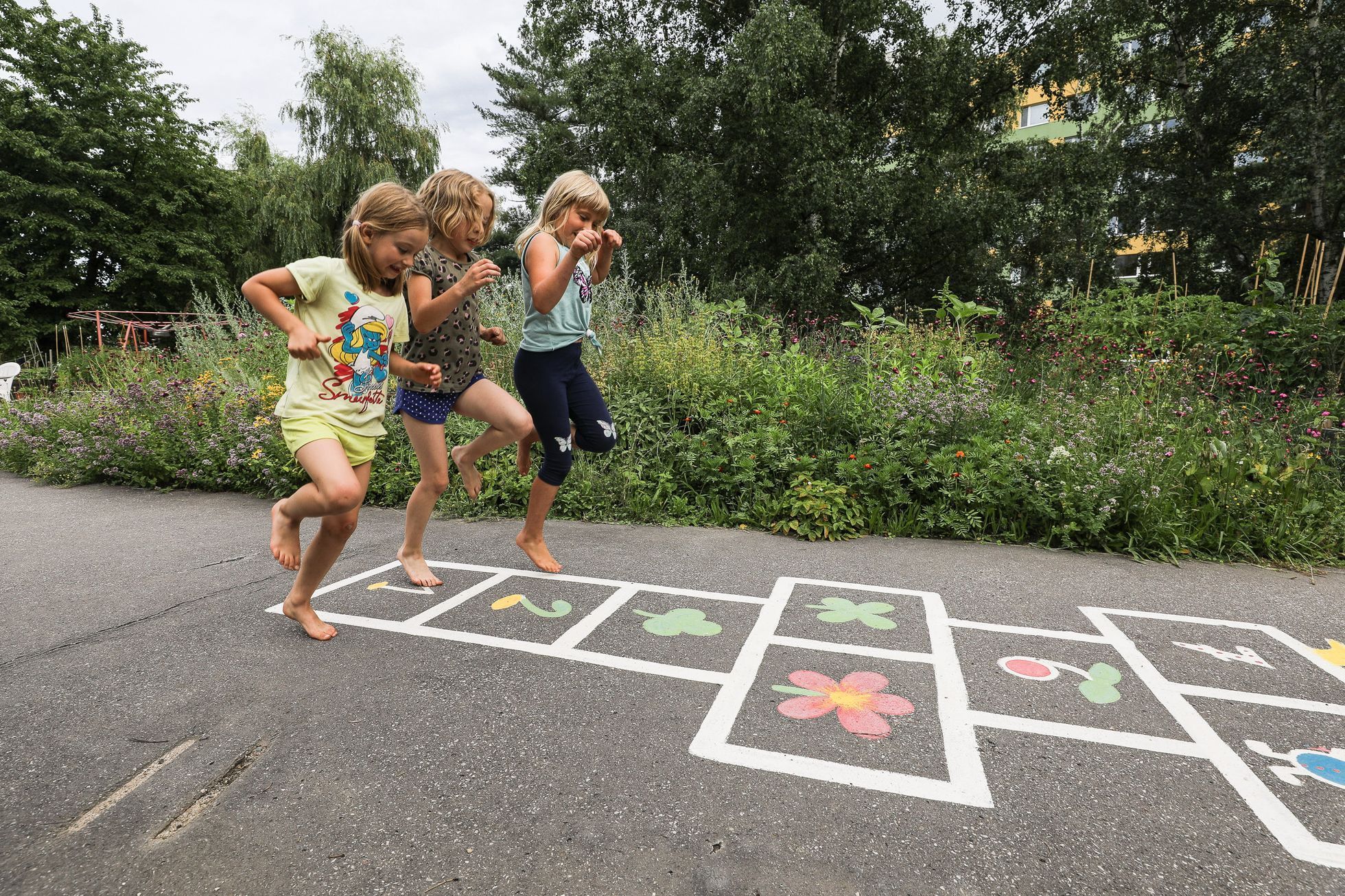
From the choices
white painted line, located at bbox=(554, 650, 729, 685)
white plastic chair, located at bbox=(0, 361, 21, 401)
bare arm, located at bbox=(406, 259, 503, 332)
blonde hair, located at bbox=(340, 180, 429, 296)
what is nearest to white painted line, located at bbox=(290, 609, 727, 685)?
white painted line, located at bbox=(554, 650, 729, 685)

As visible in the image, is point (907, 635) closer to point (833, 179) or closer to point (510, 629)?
point (510, 629)

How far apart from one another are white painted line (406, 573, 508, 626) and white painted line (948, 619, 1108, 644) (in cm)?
207

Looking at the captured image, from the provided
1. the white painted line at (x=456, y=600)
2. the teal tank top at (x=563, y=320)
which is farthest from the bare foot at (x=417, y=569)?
the teal tank top at (x=563, y=320)

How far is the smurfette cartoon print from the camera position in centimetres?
241

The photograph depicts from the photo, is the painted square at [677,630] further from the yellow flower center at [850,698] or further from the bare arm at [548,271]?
the bare arm at [548,271]

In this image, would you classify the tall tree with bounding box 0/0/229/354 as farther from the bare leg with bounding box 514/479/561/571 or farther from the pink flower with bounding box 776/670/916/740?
the pink flower with bounding box 776/670/916/740

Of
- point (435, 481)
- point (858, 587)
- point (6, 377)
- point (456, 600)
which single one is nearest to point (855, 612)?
point (858, 587)

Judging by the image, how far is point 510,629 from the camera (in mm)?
2738

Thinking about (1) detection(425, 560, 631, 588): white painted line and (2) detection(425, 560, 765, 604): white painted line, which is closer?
(2) detection(425, 560, 765, 604): white painted line

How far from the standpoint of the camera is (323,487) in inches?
91.4

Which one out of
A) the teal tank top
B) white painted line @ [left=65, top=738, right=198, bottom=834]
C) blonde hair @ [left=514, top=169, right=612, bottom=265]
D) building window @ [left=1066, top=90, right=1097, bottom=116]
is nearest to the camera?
white painted line @ [left=65, top=738, right=198, bottom=834]

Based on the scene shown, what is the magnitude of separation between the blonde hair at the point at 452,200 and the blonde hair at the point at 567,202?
23 centimetres

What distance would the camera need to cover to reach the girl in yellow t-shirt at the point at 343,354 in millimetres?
2330

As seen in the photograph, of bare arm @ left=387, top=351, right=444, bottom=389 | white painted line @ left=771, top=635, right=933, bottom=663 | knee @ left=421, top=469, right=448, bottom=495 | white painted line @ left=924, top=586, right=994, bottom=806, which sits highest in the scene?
bare arm @ left=387, top=351, right=444, bottom=389
